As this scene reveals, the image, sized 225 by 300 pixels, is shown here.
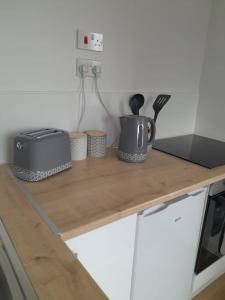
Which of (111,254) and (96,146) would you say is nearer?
(111,254)

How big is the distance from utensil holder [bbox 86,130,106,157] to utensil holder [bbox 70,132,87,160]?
0.14 ft

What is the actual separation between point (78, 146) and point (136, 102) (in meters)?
0.48

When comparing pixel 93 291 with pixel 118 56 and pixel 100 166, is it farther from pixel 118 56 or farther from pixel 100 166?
pixel 118 56

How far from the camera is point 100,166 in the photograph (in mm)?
1231

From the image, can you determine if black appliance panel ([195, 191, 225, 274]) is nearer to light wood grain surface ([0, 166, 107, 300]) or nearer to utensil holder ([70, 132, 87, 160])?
utensil holder ([70, 132, 87, 160])

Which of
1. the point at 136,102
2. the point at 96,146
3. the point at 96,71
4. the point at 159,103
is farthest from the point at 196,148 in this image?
the point at 96,71


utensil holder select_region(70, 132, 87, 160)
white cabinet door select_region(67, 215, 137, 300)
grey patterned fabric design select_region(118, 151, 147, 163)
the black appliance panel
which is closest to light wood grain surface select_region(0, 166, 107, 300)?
white cabinet door select_region(67, 215, 137, 300)

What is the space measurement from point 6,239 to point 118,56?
1110mm

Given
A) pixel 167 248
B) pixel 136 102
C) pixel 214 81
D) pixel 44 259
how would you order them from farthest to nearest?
1. pixel 214 81
2. pixel 136 102
3. pixel 167 248
4. pixel 44 259

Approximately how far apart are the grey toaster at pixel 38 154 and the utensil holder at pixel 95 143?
24 centimetres

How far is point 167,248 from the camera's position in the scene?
112 cm

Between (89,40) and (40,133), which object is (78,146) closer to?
(40,133)

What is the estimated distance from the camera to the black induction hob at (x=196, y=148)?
1.39 meters

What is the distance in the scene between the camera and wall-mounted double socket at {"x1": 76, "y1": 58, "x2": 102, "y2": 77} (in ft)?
4.19
